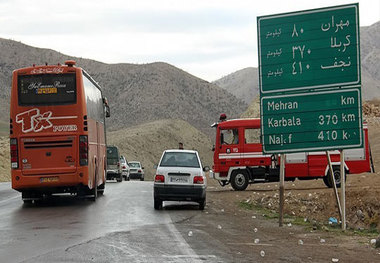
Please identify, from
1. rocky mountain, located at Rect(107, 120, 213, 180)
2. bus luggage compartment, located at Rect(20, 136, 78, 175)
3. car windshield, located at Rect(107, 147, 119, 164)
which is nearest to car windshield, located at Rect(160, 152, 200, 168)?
bus luggage compartment, located at Rect(20, 136, 78, 175)

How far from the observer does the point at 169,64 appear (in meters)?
163

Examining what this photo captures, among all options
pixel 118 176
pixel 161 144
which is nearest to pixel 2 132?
pixel 161 144

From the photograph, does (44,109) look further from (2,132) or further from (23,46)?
(23,46)

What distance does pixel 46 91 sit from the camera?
22047 millimetres

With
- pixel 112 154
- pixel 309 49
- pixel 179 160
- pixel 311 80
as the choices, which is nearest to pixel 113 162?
pixel 112 154

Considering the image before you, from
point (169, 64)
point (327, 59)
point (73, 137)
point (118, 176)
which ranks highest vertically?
point (169, 64)

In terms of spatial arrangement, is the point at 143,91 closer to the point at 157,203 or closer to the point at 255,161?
the point at 255,161

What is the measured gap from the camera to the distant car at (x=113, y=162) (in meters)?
45.9

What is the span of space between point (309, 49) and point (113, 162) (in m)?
31.8

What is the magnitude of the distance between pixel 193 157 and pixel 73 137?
12.8ft

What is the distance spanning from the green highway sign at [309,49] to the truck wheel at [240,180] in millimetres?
14515

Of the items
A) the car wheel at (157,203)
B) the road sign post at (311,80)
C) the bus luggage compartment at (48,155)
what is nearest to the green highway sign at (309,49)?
the road sign post at (311,80)

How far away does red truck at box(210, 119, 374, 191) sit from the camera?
2942 centimetres

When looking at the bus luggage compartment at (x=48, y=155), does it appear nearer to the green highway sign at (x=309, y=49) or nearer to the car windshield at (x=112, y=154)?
the green highway sign at (x=309, y=49)
